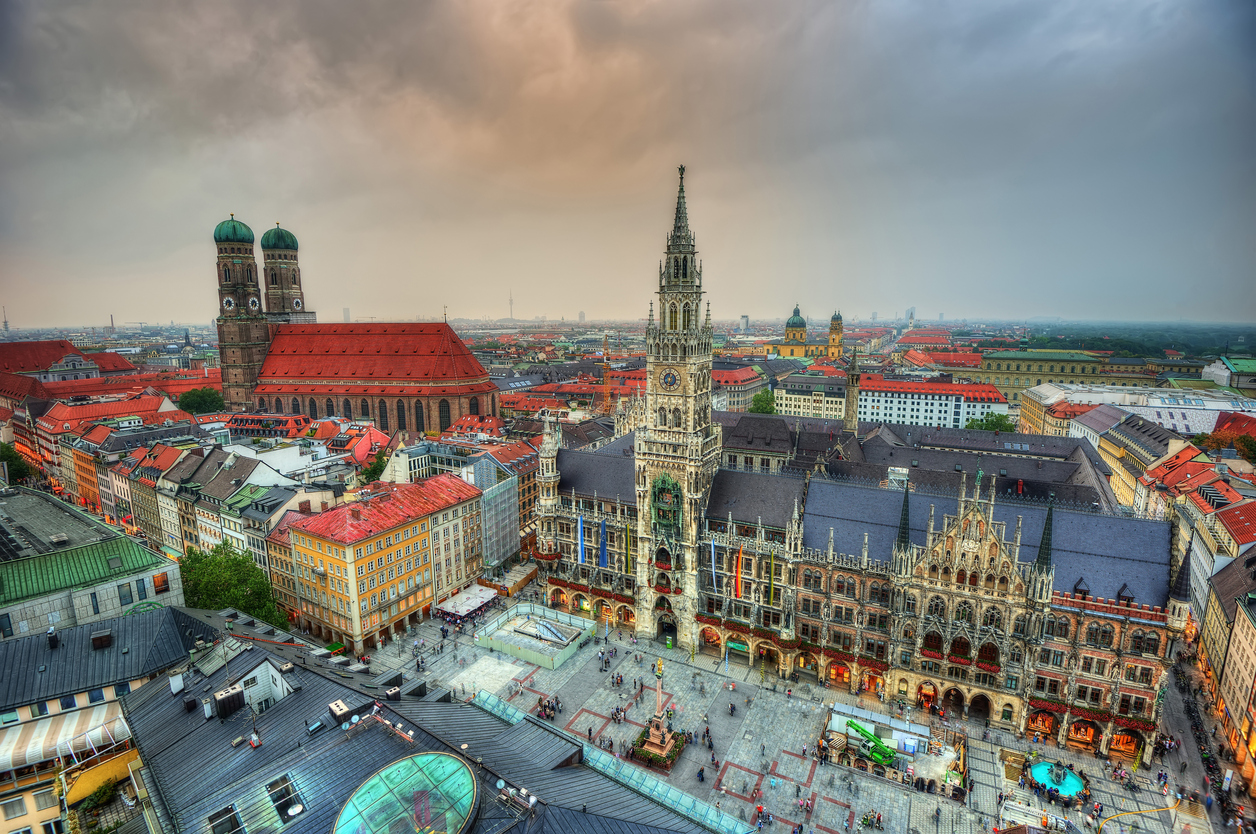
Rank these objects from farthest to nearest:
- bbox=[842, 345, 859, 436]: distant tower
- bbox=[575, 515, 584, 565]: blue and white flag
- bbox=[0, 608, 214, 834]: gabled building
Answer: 1. bbox=[842, 345, 859, 436]: distant tower
2. bbox=[575, 515, 584, 565]: blue and white flag
3. bbox=[0, 608, 214, 834]: gabled building

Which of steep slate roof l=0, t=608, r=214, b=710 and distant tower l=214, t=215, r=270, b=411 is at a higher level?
distant tower l=214, t=215, r=270, b=411

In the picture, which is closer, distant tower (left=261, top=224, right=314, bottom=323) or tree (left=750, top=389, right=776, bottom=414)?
distant tower (left=261, top=224, right=314, bottom=323)

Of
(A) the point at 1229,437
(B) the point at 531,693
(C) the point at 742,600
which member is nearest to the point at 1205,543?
(A) the point at 1229,437

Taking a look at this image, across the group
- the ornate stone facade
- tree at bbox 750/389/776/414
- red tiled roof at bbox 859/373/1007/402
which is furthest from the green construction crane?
red tiled roof at bbox 859/373/1007/402

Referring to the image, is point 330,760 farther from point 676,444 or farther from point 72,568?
point 676,444

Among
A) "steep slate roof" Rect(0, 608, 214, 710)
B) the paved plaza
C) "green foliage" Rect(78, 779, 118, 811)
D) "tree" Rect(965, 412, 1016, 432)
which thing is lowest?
the paved plaza

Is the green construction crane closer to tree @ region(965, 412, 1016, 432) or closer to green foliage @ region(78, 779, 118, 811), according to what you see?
green foliage @ region(78, 779, 118, 811)
